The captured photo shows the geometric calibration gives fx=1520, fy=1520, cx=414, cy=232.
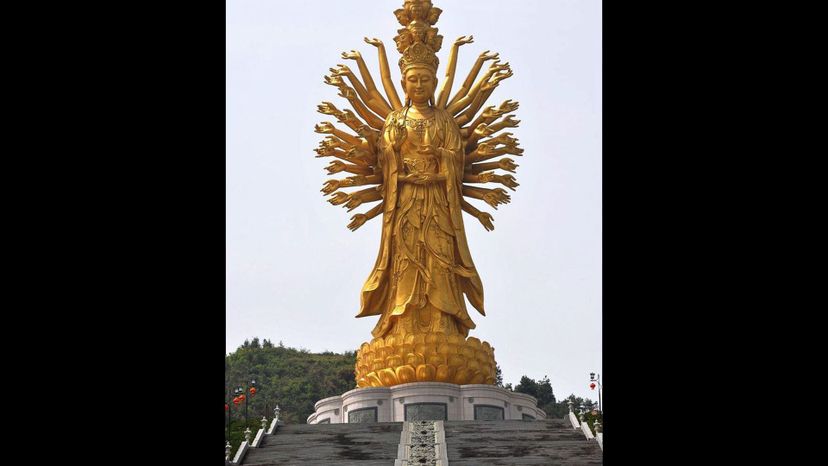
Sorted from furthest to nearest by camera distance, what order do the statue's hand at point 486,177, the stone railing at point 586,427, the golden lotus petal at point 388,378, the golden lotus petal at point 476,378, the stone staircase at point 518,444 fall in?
the statue's hand at point 486,177 → the golden lotus petal at point 476,378 → the golden lotus petal at point 388,378 → the stone railing at point 586,427 → the stone staircase at point 518,444

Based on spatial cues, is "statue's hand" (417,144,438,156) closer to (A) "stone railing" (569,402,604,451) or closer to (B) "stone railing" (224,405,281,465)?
(A) "stone railing" (569,402,604,451)

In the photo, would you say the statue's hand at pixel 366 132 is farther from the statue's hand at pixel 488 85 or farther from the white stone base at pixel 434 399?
the white stone base at pixel 434 399

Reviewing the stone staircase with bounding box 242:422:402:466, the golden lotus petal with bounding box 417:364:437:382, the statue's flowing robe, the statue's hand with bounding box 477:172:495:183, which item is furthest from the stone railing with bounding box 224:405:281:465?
the statue's hand with bounding box 477:172:495:183

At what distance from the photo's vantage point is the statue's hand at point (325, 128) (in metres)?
24.7

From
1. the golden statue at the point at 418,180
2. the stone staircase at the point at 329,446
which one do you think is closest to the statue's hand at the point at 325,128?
the golden statue at the point at 418,180

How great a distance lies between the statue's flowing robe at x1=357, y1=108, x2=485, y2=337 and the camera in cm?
2431

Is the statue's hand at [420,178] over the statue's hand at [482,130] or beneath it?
beneath

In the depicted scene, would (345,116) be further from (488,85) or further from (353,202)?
(488,85)

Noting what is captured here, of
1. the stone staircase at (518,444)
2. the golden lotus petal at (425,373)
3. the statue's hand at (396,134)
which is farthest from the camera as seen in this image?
the statue's hand at (396,134)

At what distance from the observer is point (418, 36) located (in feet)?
81.4

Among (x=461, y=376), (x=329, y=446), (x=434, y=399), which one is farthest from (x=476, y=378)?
(x=329, y=446)

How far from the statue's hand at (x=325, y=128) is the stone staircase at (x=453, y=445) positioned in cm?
600

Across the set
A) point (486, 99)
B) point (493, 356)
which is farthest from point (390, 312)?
point (486, 99)
